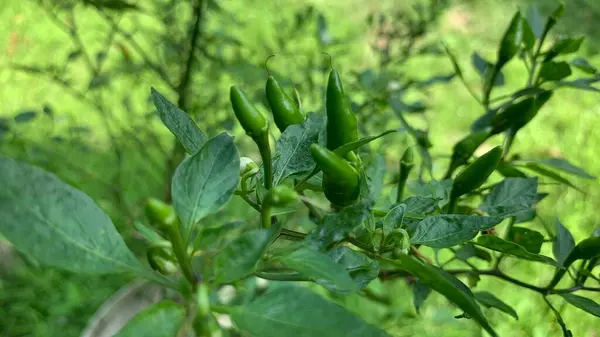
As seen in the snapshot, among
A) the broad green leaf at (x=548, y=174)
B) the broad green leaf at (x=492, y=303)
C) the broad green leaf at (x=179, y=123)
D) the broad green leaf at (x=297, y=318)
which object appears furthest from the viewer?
the broad green leaf at (x=548, y=174)

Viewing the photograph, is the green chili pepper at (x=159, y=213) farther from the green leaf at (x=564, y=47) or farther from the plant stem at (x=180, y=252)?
the green leaf at (x=564, y=47)

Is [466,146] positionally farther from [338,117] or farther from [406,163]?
[338,117]

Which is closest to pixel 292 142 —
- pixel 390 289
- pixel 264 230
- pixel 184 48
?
pixel 264 230

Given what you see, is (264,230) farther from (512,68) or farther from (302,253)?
(512,68)

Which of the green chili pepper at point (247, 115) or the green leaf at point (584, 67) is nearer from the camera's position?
the green chili pepper at point (247, 115)

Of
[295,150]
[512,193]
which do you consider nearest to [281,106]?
[295,150]

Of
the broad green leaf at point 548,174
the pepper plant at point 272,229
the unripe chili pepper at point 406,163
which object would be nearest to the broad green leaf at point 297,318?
the pepper plant at point 272,229

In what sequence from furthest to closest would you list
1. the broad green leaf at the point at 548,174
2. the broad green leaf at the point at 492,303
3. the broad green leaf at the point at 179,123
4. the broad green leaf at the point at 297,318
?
the broad green leaf at the point at 548,174
the broad green leaf at the point at 492,303
the broad green leaf at the point at 179,123
the broad green leaf at the point at 297,318
